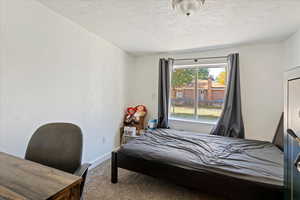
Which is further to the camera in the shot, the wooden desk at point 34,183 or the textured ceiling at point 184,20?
the textured ceiling at point 184,20

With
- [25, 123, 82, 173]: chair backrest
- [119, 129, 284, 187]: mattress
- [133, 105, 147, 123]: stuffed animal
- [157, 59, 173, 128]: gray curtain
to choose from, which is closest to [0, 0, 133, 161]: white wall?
[25, 123, 82, 173]: chair backrest

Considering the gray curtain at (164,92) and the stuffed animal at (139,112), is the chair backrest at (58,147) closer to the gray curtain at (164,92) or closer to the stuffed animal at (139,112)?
the stuffed animal at (139,112)

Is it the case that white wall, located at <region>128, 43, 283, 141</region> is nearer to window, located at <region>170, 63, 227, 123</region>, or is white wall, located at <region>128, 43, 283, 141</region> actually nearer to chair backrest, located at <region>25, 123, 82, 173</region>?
window, located at <region>170, 63, 227, 123</region>

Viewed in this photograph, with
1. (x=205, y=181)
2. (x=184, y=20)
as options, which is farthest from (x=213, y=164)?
(x=184, y=20)

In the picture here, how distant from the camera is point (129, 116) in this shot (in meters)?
3.44

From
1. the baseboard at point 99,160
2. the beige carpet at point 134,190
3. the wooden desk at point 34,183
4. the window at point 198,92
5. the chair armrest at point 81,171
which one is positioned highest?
the window at point 198,92

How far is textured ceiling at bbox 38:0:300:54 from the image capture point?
1.64 meters

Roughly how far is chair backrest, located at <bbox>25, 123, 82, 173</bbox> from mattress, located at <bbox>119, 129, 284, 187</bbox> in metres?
0.98

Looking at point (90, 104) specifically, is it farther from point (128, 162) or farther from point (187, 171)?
point (187, 171)

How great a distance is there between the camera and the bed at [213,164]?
1.48 m

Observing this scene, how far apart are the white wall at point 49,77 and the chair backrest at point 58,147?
19.8 inches

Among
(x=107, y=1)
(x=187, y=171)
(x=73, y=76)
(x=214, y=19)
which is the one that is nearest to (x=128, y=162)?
(x=187, y=171)

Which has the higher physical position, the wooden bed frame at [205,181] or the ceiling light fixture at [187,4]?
the ceiling light fixture at [187,4]

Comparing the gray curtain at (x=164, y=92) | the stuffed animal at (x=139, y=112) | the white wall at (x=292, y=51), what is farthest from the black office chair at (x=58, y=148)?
the white wall at (x=292, y=51)
